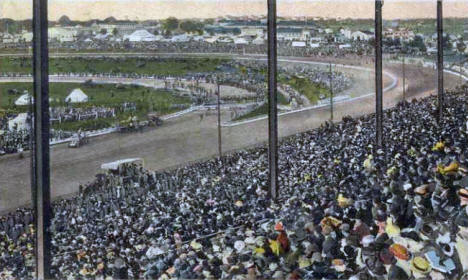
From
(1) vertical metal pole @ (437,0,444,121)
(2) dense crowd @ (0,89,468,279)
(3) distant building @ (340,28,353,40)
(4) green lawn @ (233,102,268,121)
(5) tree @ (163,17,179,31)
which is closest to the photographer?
(2) dense crowd @ (0,89,468,279)

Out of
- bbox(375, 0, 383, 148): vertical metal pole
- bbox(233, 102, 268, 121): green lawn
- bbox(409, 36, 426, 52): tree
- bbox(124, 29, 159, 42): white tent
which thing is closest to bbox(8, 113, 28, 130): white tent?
bbox(124, 29, 159, 42): white tent

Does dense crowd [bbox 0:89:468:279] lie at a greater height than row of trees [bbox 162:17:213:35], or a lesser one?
lesser

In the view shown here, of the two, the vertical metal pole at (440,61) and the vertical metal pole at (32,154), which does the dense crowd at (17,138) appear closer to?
the vertical metal pole at (32,154)

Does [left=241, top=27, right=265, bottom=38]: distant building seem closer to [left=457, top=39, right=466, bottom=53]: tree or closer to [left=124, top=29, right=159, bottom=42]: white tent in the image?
[left=124, top=29, right=159, bottom=42]: white tent

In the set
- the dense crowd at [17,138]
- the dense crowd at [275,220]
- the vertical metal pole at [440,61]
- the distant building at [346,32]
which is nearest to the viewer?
the dense crowd at [275,220]

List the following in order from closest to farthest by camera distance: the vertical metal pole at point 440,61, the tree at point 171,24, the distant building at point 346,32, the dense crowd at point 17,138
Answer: the dense crowd at point 17,138
the tree at point 171,24
the distant building at point 346,32
the vertical metal pole at point 440,61

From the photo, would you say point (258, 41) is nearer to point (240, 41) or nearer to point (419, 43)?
point (240, 41)

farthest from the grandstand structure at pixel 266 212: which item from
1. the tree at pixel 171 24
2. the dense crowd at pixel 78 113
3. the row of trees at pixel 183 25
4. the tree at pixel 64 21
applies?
the tree at pixel 171 24

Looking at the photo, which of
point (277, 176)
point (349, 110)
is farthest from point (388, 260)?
point (349, 110)

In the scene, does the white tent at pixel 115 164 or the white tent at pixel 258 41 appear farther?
the white tent at pixel 258 41
